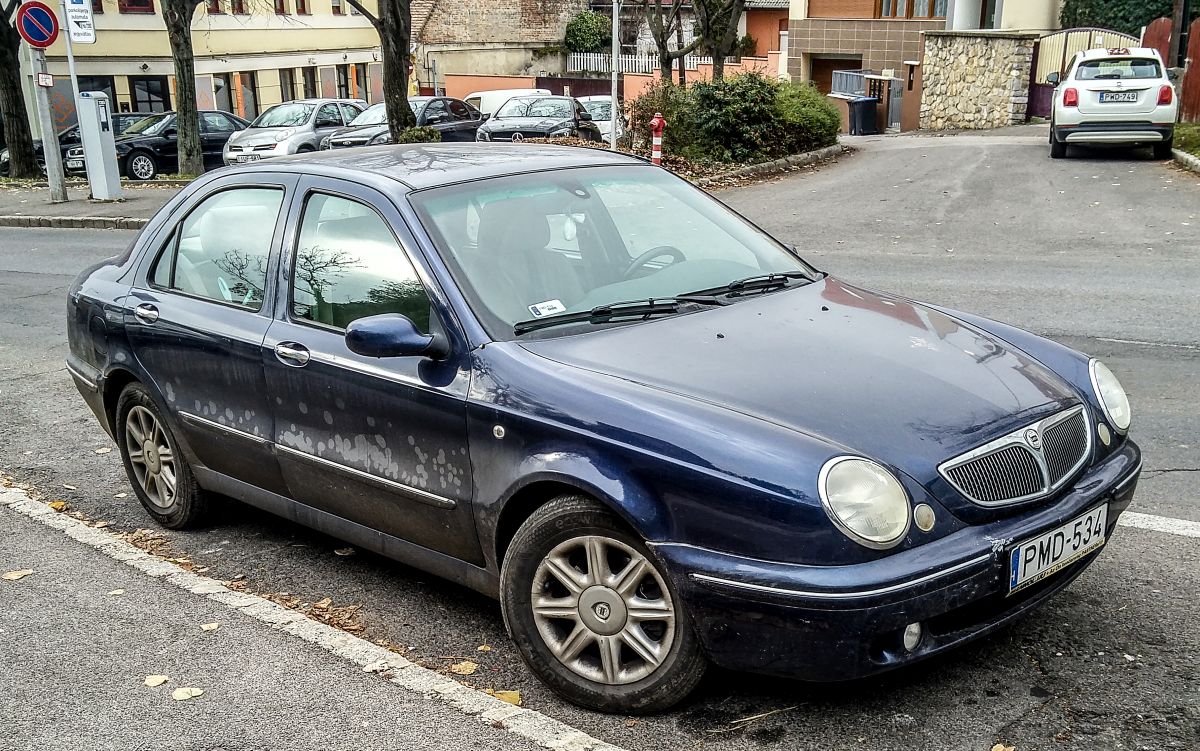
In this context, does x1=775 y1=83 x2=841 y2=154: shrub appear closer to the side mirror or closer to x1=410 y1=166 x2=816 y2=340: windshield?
x1=410 y1=166 x2=816 y2=340: windshield

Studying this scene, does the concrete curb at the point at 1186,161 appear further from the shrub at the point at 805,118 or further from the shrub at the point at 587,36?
the shrub at the point at 587,36

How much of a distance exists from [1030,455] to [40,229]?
18.3 meters

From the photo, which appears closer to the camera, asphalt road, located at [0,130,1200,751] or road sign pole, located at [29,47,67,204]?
asphalt road, located at [0,130,1200,751]

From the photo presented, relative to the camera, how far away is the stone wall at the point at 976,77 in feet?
107

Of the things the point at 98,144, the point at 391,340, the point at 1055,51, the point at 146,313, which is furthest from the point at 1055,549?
the point at 1055,51

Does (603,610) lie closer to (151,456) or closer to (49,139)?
(151,456)

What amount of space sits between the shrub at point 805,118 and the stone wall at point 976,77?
12231mm

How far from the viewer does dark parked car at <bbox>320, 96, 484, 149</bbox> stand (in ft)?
82.7

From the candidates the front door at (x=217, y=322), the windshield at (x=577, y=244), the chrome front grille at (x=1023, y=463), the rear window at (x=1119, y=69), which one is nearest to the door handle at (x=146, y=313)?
the front door at (x=217, y=322)

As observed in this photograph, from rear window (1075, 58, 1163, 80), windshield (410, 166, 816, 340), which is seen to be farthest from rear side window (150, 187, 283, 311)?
rear window (1075, 58, 1163, 80)

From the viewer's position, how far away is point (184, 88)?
22984mm

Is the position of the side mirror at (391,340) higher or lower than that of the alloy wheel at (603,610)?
higher

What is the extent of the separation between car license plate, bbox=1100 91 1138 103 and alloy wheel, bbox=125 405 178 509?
1741 cm

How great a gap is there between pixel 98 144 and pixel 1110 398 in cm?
1981
